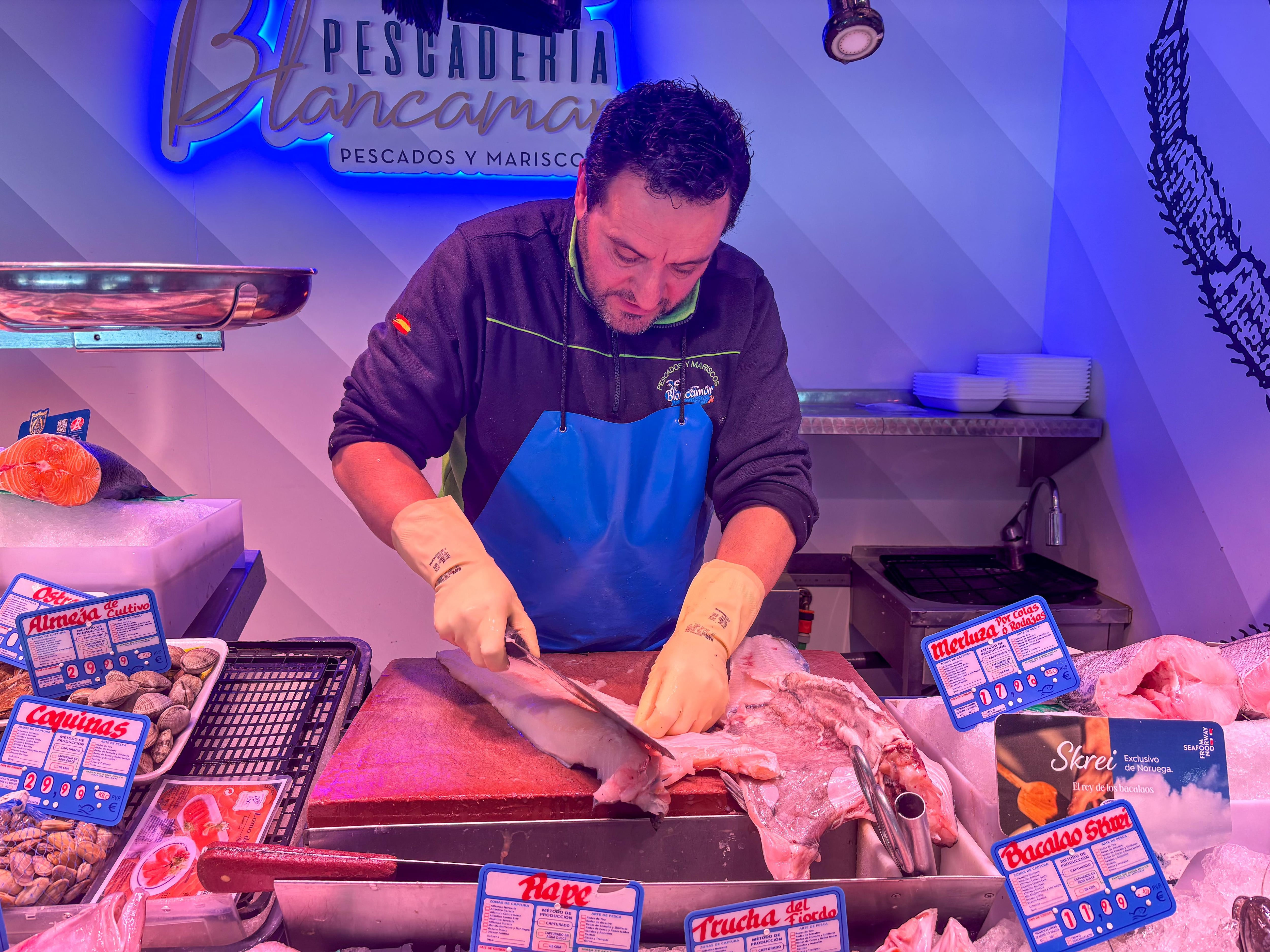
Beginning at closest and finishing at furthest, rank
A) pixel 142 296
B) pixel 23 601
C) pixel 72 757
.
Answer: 1. pixel 72 757
2. pixel 142 296
3. pixel 23 601

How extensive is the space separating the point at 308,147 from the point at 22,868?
10.3ft

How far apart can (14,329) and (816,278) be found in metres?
3.11

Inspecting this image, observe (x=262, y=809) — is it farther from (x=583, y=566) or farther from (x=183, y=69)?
(x=183, y=69)

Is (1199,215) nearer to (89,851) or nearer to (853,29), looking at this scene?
(853,29)

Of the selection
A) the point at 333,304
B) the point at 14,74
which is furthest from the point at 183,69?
the point at 333,304

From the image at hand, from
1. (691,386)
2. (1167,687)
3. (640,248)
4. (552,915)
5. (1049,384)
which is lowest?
(552,915)

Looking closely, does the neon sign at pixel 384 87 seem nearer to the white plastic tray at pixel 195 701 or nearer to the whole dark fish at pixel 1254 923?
the white plastic tray at pixel 195 701

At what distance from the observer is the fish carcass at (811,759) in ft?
3.75

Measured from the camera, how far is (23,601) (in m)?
1.49

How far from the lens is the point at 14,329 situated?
146 cm

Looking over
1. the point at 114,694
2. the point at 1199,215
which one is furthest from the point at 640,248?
the point at 1199,215

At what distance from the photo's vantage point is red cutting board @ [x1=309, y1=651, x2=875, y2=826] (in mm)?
1178

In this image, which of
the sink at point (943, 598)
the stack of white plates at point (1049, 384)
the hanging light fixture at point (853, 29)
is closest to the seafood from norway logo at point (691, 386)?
the hanging light fixture at point (853, 29)

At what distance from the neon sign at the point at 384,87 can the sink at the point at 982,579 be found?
234 cm
